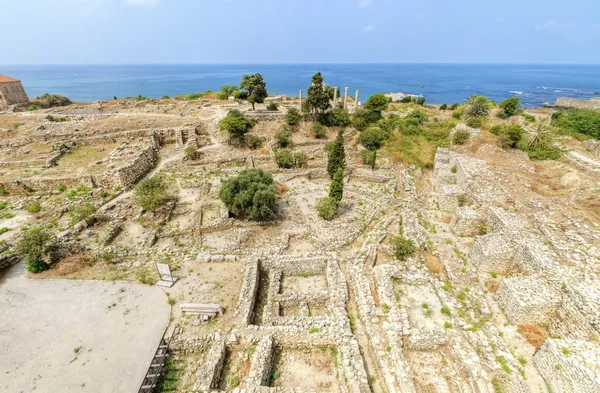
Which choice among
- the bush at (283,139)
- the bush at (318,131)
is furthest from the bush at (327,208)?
the bush at (318,131)

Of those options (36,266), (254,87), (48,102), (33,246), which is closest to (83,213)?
(33,246)

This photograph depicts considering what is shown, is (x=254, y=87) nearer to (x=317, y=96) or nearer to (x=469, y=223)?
(x=317, y=96)

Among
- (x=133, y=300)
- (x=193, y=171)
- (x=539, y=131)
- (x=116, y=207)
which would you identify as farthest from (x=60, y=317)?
(x=539, y=131)

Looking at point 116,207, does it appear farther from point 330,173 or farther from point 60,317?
point 330,173

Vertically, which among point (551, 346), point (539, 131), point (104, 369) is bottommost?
point (104, 369)

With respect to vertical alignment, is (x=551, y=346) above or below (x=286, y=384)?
above

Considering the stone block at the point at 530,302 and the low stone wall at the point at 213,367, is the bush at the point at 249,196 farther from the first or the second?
the stone block at the point at 530,302

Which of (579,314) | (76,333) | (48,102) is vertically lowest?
(76,333)
